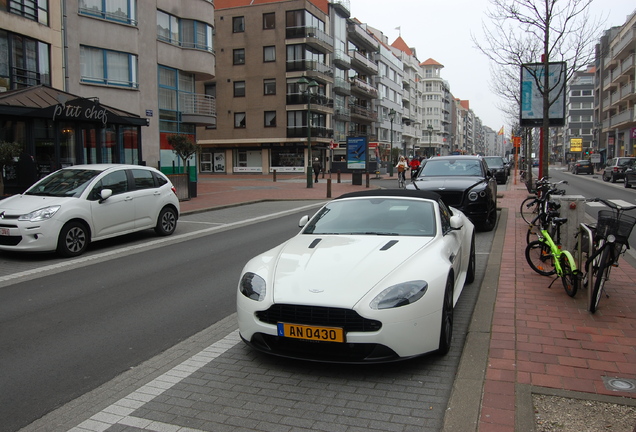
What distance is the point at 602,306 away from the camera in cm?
583

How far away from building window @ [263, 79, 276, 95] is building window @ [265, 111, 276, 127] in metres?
1.98

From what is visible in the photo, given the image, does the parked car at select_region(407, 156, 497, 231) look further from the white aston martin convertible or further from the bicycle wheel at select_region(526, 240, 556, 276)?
the white aston martin convertible

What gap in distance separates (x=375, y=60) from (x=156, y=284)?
7494cm

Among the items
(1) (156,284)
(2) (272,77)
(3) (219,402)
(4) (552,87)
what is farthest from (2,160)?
(2) (272,77)

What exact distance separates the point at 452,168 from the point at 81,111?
1079 centimetres

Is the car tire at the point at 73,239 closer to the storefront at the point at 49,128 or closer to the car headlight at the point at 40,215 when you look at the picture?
the car headlight at the point at 40,215

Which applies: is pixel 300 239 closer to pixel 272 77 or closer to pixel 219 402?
pixel 219 402

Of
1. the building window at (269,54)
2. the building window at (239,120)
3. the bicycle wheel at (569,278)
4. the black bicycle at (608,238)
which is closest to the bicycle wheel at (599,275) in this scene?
the black bicycle at (608,238)

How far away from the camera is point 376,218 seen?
575cm

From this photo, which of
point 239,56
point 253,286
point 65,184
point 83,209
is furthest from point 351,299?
point 239,56

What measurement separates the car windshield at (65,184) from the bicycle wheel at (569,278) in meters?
8.31

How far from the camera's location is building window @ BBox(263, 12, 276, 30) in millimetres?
52934

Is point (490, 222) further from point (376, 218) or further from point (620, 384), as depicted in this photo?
point (620, 384)

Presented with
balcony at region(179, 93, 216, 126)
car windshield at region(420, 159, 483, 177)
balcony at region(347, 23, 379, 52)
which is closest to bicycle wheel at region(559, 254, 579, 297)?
car windshield at region(420, 159, 483, 177)
